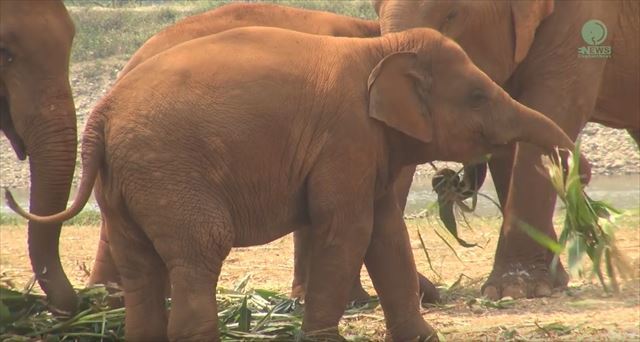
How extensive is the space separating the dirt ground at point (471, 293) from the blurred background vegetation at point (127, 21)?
11217 millimetres

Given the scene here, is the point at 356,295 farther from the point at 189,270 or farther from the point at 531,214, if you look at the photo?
the point at 189,270

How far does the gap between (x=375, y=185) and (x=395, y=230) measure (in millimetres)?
294

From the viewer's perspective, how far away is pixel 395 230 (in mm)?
8195

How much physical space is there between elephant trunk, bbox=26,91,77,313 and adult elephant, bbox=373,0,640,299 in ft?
7.77

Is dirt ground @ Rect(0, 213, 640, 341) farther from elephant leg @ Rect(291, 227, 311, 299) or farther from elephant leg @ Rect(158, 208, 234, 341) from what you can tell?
elephant leg @ Rect(158, 208, 234, 341)

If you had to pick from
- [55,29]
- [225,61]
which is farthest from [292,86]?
[55,29]

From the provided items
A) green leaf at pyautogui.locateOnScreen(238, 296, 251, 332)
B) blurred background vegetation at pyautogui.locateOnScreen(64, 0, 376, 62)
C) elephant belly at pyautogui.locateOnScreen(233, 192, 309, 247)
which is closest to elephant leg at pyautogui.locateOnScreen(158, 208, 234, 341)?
elephant belly at pyautogui.locateOnScreen(233, 192, 309, 247)

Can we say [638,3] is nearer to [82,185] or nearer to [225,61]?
[225,61]

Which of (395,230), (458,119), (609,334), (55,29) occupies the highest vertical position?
(55,29)

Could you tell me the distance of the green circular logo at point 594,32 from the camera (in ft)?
33.9

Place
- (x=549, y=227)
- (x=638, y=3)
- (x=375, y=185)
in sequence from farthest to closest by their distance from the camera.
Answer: (x=638, y=3) → (x=549, y=227) → (x=375, y=185)

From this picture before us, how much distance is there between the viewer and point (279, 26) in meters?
9.80

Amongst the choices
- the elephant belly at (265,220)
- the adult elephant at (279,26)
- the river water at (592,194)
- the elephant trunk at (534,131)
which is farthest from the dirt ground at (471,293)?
the river water at (592,194)

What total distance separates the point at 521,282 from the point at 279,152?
2.72m
